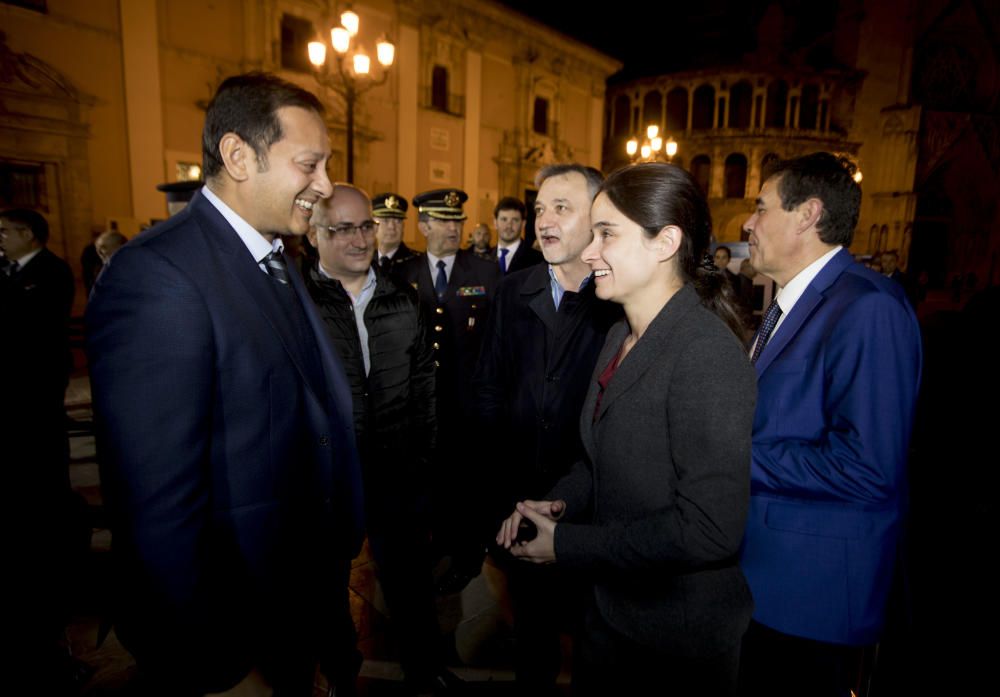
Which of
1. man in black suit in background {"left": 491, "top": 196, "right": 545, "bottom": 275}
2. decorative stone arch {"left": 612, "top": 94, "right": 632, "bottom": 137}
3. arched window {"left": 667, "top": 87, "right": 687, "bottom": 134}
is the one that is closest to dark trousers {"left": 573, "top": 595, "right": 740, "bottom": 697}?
man in black suit in background {"left": 491, "top": 196, "right": 545, "bottom": 275}

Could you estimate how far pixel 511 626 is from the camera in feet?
10.9

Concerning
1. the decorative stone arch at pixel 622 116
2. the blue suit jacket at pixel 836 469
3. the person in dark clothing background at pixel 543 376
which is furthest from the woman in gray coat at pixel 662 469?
the decorative stone arch at pixel 622 116

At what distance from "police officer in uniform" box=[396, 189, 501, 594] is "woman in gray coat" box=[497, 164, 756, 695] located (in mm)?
2683

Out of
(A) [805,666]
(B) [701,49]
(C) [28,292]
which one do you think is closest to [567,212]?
(A) [805,666]

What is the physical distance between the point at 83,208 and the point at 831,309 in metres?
15.3

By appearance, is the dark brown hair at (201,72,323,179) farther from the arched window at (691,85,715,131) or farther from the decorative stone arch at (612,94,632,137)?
the arched window at (691,85,715,131)

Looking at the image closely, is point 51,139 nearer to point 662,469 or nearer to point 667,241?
point 667,241

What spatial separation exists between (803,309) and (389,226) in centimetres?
474

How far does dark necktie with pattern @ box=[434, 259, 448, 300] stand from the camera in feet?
17.1

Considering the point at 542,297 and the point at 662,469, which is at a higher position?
the point at 542,297

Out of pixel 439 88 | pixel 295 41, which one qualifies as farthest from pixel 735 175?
pixel 295 41

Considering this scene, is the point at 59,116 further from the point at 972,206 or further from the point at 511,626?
the point at 972,206

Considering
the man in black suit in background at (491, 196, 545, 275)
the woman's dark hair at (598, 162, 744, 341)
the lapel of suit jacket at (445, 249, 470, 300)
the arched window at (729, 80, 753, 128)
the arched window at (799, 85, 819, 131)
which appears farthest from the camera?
the arched window at (729, 80, 753, 128)

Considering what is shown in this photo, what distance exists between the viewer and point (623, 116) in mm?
36625
